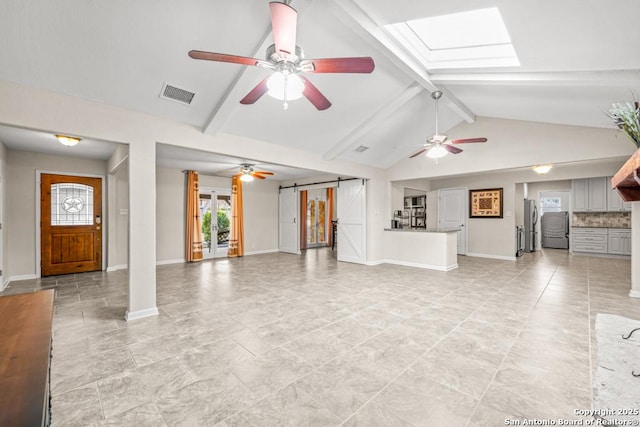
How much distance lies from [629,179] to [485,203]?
650cm

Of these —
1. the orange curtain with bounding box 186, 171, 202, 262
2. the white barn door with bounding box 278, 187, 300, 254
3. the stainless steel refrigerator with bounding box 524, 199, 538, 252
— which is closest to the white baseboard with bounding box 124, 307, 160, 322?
the orange curtain with bounding box 186, 171, 202, 262

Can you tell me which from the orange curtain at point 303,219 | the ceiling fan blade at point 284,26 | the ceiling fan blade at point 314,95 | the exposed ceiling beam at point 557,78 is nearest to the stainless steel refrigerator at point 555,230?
the orange curtain at point 303,219

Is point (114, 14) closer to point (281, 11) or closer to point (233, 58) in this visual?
point (233, 58)

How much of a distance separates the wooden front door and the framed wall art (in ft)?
32.6

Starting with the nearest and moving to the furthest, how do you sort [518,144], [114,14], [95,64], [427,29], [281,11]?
[281,11], [114,14], [95,64], [427,29], [518,144]

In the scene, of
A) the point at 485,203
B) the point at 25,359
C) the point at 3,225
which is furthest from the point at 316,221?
the point at 25,359

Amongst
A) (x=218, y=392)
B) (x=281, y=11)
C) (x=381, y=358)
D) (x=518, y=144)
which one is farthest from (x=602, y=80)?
(x=218, y=392)

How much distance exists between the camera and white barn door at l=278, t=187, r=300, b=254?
8938 mm

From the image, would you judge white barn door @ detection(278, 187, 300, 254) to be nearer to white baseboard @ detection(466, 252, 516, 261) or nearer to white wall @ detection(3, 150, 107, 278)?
white baseboard @ detection(466, 252, 516, 261)

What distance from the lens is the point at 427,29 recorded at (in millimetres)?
3113

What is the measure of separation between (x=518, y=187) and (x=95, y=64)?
33.1 ft

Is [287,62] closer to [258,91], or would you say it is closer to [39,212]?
[258,91]

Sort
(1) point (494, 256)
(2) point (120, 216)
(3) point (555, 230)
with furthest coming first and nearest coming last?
(3) point (555, 230)
(1) point (494, 256)
(2) point (120, 216)

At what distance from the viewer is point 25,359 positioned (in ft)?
3.16
